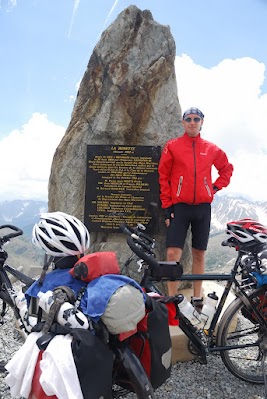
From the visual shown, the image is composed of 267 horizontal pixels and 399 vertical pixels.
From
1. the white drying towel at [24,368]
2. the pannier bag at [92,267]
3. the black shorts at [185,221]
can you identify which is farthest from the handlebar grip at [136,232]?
the black shorts at [185,221]

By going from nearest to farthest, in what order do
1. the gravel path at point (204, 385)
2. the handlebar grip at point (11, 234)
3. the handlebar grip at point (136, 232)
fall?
1. the handlebar grip at point (136, 232)
2. the gravel path at point (204, 385)
3. the handlebar grip at point (11, 234)

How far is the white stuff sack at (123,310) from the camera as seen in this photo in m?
2.19

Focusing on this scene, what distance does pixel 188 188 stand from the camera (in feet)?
15.8

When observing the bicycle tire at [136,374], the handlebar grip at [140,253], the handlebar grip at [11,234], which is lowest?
the bicycle tire at [136,374]

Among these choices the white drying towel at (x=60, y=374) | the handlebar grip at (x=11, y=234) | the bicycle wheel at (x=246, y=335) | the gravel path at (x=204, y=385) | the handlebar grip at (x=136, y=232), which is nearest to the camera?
the white drying towel at (x=60, y=374)

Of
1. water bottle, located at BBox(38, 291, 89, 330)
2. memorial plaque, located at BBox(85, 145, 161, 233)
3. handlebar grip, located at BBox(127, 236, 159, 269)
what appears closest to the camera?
water bottle, located at BBox(38, 291, 89, 330)

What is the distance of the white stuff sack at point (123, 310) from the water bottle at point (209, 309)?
1899 mm

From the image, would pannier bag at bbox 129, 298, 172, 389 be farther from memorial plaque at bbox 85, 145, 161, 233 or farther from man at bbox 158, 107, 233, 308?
memorial plaque at bbox 85, 145, 161, 233

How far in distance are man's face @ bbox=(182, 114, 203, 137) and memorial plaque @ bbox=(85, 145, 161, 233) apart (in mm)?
998

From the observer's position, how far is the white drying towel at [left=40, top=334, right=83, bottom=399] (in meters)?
1.98

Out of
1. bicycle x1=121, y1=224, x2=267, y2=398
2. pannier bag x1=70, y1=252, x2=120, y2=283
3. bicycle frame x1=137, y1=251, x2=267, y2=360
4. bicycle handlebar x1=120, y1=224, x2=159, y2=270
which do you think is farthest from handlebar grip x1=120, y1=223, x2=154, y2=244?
pannier bag x1=70, y1=252, x2=120, y2=283

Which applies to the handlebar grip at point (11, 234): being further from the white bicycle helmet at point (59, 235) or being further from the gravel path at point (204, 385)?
the gravel path at point (204, 385)

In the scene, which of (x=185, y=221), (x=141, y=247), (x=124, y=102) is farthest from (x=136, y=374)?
(x=124, y=102)

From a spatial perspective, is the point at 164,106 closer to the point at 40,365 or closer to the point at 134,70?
the point at 134,70
